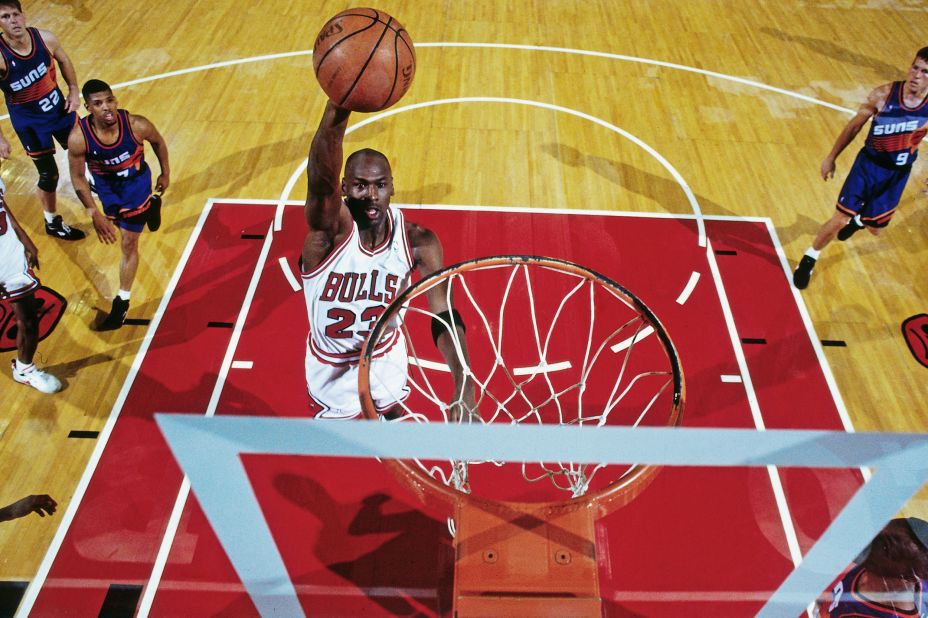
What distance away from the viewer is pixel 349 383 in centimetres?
344

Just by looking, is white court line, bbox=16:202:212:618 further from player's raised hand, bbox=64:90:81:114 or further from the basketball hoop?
the basketball hoop

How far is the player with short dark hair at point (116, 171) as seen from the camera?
4.18 meters

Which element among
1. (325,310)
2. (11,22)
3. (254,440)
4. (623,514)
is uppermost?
(254,440)

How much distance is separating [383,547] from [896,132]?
4.42 m

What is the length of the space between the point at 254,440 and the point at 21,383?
3.95 metres

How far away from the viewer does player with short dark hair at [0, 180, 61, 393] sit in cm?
377

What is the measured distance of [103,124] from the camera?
167 inches

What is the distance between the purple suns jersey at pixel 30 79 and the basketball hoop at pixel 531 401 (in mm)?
3327

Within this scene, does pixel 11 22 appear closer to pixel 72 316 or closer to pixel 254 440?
pixel 72 316

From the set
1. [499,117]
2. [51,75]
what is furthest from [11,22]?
[499,117]

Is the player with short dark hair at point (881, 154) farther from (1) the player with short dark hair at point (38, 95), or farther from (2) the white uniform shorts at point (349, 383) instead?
(1) the player with short dark hair at point (38, 95)

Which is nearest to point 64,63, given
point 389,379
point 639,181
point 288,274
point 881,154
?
point 288,274

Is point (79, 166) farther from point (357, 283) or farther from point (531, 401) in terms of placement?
point (531, 401)

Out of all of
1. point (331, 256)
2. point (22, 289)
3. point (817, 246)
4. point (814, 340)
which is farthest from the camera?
point (817, 246)
